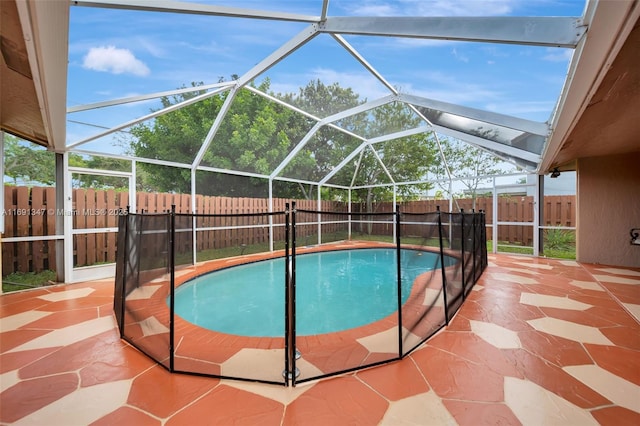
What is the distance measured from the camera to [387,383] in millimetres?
1785

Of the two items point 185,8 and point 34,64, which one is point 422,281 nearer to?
point 185,8

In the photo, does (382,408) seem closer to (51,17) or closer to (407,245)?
(407,245)

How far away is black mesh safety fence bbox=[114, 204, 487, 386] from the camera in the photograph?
1987mm

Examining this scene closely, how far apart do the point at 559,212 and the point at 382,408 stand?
8.87 meters

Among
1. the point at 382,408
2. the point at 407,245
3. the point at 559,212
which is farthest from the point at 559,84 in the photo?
the point at 559,212

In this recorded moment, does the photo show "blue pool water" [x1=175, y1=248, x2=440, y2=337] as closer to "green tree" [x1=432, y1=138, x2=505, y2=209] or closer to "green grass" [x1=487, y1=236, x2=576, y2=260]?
"green grass" [x1=487, y1=236, x2=576, y2=260]

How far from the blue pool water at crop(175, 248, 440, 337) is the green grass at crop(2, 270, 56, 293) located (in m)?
2.55

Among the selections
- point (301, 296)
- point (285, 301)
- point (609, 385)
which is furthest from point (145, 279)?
point (609, 385)

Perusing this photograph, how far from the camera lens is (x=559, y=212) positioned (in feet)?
23.6

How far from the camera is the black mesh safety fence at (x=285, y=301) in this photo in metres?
1.99

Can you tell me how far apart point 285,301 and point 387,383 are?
3.17ft

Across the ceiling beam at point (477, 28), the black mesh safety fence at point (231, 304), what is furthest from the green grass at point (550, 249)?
the black mesh safety fence at point (231, 304)

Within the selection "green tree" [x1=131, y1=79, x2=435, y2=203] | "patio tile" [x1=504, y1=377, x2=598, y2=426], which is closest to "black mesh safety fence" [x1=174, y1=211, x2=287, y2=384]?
"patio tile" [x1=504, y1=377, x2=598, y2=426]

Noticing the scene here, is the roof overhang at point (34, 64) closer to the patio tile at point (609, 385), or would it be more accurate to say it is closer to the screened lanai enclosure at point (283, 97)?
the screened lanai enclosure at point (283, 97)
